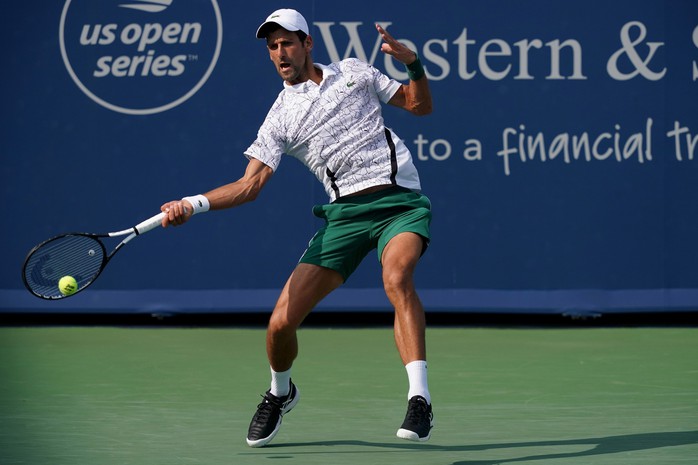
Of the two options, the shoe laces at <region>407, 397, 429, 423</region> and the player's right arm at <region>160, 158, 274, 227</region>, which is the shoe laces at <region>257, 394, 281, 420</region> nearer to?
the shoe laces at <region>407, 397, 429, 423</region>

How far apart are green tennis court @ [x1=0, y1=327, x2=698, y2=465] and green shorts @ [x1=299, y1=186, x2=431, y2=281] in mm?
706

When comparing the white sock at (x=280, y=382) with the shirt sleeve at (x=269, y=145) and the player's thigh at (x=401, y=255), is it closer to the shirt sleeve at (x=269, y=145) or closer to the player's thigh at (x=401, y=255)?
the player's thigh at (x=401, y=255)

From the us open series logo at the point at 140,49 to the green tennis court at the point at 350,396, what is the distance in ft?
5.02

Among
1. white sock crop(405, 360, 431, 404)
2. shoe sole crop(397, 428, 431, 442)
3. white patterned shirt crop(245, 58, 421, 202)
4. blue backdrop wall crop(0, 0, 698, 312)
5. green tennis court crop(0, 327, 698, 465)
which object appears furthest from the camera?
blue backdrop wall crop(0, 0, 698, 312)

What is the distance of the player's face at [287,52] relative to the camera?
18.0ft

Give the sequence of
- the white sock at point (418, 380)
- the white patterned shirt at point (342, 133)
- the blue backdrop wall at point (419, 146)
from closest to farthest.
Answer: the white sock at point (418, 380) < the white patterned shirt at point (342, 133) < the blue backdrop wall at point (419, 146)

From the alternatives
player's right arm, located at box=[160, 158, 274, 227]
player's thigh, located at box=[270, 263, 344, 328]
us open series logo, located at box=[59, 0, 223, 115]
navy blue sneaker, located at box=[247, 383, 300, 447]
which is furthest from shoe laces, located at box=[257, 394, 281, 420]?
us open series logo, located at box=[59, 0, 223, 115]

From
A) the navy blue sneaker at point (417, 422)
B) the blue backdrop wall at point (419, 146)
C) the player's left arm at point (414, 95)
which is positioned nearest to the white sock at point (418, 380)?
the navy blue sneaker at point (417, 422)

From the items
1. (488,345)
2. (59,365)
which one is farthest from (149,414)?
(488,345)

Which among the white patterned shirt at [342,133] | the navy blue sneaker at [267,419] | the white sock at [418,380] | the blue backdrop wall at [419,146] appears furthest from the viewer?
the blue backdrop wall at [419,146]

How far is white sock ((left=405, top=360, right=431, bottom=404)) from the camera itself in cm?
505

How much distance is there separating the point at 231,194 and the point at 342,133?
1.69ft

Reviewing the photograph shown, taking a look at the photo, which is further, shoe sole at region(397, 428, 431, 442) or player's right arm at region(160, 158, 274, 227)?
player's right arm at region(160, 158, 274, 227)

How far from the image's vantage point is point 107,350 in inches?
323
